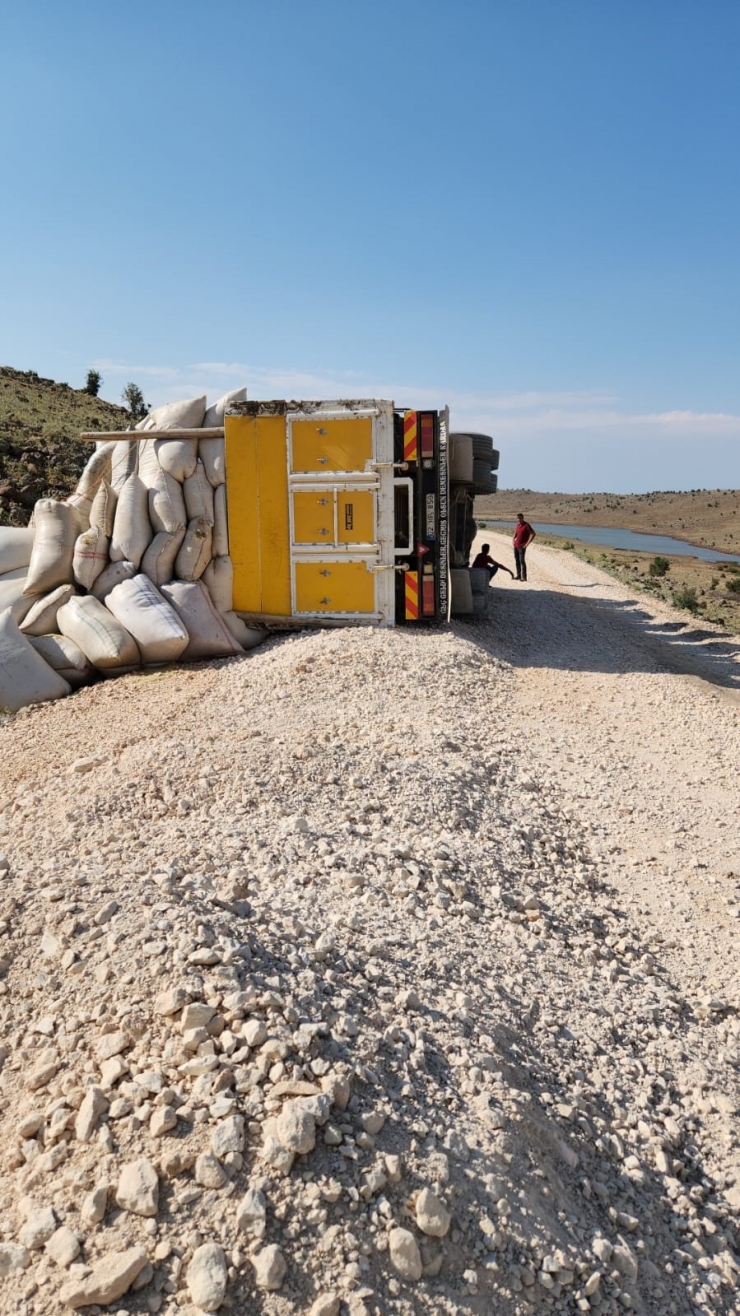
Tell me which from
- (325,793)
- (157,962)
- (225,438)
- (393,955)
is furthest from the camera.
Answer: (225,438)

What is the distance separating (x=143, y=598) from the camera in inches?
325

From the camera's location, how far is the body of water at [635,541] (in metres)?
39.4

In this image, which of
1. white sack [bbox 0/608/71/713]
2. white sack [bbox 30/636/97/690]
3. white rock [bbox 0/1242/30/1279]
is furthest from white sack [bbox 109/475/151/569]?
white rock [bbox 0/1242/30/1279]

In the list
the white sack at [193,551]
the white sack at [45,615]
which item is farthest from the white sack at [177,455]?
the white sack at [45,615]

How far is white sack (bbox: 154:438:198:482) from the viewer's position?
28.8 feet

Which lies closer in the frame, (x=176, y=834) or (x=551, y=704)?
(x=176, y=834)

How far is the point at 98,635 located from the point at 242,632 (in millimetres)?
1610

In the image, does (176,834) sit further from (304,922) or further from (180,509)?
(180,509)

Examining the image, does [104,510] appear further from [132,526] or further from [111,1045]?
[111,1045]

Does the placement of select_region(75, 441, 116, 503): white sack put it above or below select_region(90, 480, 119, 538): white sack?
above

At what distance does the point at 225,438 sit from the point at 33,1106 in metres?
7.38

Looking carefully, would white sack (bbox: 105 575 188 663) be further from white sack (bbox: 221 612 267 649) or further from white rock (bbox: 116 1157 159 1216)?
white rock (bbox: 116 1157 159 1216)

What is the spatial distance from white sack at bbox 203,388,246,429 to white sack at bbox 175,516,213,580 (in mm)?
1115

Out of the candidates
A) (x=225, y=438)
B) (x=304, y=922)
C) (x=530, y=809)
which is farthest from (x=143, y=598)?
(x=304, y=922)
